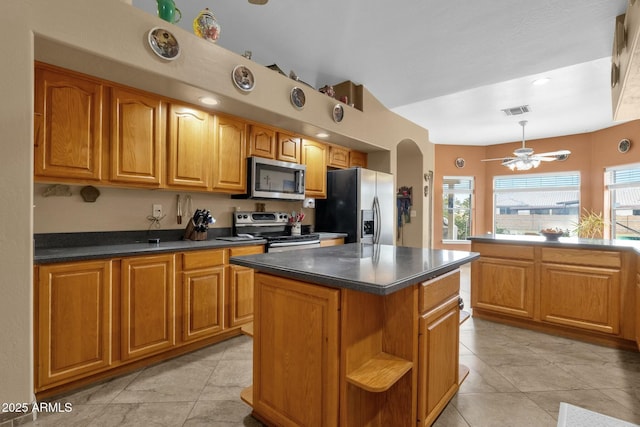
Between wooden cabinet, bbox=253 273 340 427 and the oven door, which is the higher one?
the oven door

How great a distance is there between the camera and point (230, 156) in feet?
10.1

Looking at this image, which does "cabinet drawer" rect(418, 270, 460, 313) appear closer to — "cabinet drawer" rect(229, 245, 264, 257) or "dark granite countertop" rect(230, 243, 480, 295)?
"dark granite countertop" rect(230, 243, 480, 295)

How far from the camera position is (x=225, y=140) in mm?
3041

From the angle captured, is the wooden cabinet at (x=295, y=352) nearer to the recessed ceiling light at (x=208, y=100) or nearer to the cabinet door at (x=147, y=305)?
the cabinet door at (x=147, y=305)

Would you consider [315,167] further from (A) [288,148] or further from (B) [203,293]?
(B) [203,293]

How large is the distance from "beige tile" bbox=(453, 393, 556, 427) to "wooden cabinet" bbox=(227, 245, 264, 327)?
6.12ft

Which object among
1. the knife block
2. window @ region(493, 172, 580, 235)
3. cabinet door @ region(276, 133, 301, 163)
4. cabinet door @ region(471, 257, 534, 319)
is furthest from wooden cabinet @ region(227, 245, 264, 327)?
window @ region(493, 172, 580, 235)

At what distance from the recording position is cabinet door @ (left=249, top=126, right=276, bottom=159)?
10.7 ft

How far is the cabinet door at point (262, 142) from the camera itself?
3.28 metres

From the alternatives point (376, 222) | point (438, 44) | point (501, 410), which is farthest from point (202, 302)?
point (438, 44)

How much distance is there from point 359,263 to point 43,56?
2345 mm

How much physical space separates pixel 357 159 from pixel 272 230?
1753 millimetres

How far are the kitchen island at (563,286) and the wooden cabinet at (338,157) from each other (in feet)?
6.54

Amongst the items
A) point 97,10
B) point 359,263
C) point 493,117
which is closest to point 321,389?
point 359,263
